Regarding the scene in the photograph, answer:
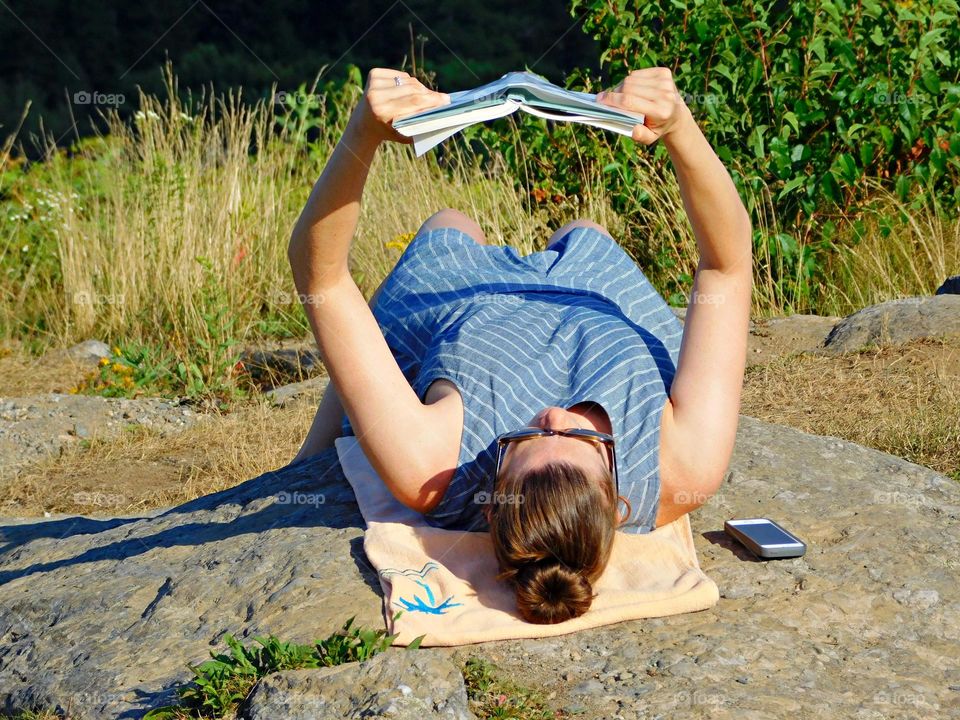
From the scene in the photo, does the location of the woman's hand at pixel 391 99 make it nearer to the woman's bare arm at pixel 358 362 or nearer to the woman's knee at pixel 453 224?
the woman's bare arm at pixel 358 362

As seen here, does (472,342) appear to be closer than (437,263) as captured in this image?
Yes

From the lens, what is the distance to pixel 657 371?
278cm

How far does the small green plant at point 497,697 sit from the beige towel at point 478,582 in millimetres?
113

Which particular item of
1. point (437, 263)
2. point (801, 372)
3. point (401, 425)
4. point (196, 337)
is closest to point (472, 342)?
point (401, 425)

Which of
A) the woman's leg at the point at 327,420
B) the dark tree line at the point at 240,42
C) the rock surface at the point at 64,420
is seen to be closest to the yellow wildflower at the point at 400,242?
the rock surface at the point at 64,420

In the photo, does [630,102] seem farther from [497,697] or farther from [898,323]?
[898,323]

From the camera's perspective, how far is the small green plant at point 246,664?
2.16m

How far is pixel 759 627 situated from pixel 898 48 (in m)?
4.24

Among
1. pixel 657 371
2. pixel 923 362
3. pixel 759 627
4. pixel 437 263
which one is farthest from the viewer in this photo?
pixel 923 362

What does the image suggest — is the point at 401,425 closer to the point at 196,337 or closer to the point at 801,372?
the point at 801,372

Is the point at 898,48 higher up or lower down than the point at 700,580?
higher up

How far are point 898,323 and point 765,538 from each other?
2348mm

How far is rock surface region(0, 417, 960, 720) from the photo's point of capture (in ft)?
7.42

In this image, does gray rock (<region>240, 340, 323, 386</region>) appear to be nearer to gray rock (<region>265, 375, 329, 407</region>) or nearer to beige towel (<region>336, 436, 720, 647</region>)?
gray rock (<region>265, 375, 329, 407</region>)
